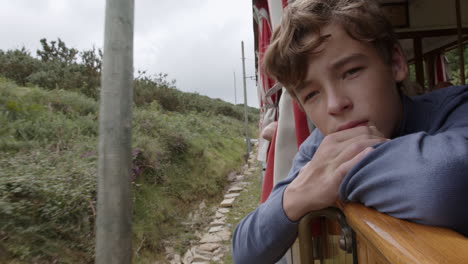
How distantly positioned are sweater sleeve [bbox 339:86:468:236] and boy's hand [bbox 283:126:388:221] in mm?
47

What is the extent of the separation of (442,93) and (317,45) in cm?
39

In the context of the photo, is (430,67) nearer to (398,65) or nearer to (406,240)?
(398,65)

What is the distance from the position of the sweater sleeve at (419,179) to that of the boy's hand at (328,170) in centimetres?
5

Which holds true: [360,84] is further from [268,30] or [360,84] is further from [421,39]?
[421,39]

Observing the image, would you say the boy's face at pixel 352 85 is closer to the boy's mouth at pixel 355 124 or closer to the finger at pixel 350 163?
the boy's mouth at pixel 355 124

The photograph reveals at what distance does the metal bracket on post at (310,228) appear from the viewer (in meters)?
0.70

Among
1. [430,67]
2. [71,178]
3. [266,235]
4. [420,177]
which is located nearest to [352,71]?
[420,177]

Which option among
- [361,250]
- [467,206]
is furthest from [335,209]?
[467,206]

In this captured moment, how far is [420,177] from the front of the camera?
52cm

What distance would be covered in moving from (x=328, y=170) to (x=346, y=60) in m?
0.36

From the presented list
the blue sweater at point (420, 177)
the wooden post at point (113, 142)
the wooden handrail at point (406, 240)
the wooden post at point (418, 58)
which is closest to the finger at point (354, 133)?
the blue sweater at point (420, 177)

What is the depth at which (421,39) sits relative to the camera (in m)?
4.31

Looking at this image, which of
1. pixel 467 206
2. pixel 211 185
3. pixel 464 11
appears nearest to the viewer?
pixel 467 206

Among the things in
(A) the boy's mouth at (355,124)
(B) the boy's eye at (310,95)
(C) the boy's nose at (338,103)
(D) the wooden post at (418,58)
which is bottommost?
(A) the boy's mouth at (355,124)
